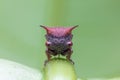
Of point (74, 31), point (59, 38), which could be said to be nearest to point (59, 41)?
point (59, 38)

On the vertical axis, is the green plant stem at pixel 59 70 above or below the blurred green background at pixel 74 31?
below

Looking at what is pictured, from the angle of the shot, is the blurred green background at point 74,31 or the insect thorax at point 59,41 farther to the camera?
the blurred green background at point 74,31

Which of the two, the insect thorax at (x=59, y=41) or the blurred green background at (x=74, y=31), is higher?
the blurred green background at (x=74, y=31)

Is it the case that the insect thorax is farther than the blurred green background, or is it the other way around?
the blurred green background

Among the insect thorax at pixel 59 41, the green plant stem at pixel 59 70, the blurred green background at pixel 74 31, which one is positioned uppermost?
the blurred green background at pixel 74 31

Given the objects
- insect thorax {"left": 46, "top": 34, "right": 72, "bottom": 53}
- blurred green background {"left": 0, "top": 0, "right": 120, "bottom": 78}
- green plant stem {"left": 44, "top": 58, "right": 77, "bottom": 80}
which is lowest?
green plant stem {"left": 44, "top": 58, "right": 77, "bottom": 80}

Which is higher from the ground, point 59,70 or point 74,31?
point 74,31

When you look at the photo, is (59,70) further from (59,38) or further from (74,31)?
(74,31)

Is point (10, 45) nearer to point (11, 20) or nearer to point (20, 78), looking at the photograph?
point (11, 20)
